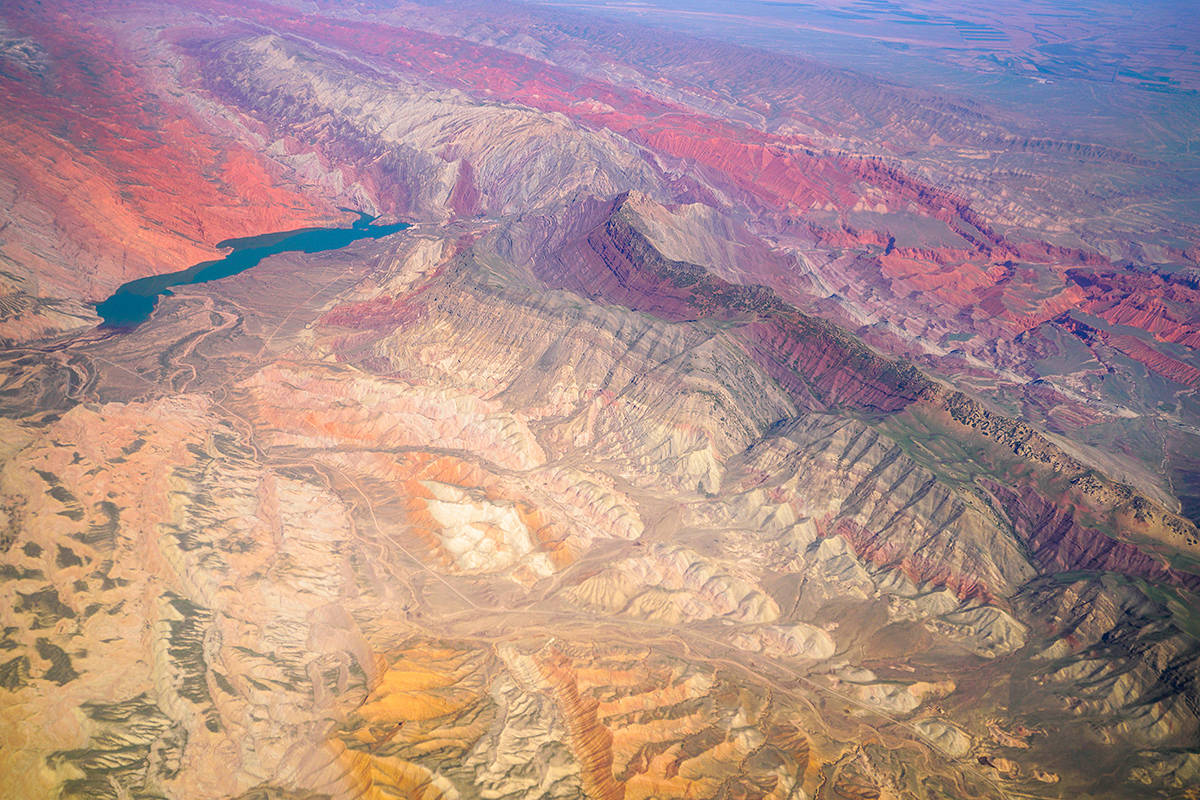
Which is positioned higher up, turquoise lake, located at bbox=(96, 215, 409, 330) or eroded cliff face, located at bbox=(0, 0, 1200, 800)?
turquoise lake, located at bbox=(96, 215, 409, 330)

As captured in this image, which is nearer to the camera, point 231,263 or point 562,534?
point 562,534

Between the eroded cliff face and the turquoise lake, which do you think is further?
the turquoise lake

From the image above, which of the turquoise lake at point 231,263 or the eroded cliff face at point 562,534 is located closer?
the eroded cliff face at point 562,534

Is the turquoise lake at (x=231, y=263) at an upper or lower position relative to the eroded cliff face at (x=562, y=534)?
upper

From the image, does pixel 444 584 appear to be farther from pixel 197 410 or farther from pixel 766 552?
pixel 197 410

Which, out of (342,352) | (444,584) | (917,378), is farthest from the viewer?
(342,352)

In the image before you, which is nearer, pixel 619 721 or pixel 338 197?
pixel 619 721

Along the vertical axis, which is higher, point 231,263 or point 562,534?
point 231,263

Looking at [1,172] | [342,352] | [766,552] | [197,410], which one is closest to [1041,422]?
[766,552]
